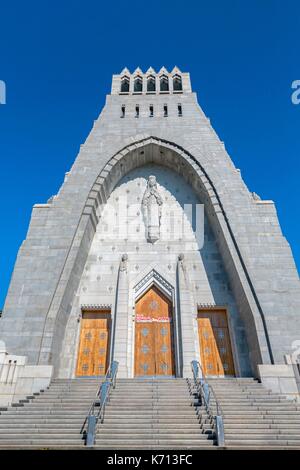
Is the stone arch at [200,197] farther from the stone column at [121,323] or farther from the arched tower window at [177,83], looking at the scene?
the arched tower window at [177,83]

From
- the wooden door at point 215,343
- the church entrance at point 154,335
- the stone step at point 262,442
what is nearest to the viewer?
the stone step at point 262,442

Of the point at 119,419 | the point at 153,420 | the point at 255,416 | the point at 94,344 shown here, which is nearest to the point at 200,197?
the point at 94,344

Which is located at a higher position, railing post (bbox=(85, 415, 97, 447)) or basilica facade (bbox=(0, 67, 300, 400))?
basilica facade (bbox=(0, 67, 300, 400))

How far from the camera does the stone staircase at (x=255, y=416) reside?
7082mm

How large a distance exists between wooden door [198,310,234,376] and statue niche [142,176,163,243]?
474cm

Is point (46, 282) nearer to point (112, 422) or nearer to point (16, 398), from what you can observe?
point (16, 398)

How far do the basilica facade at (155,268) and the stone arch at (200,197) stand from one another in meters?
0.06

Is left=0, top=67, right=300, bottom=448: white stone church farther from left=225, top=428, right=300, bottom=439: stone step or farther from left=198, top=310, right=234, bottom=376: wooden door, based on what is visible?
left=225, top=428, right=300, bottom=439: stone step

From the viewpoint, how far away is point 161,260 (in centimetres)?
1562

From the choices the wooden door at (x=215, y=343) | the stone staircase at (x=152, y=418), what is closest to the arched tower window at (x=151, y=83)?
the wooden door at (x=215, y=343)

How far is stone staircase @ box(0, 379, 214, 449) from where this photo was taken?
701 cm

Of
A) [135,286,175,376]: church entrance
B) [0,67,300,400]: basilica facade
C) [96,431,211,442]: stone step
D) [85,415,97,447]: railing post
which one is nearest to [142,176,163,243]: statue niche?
[0,67,300,400]: basilica facade

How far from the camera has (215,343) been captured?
13703 millimetres

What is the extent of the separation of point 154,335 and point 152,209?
22.2 feet
